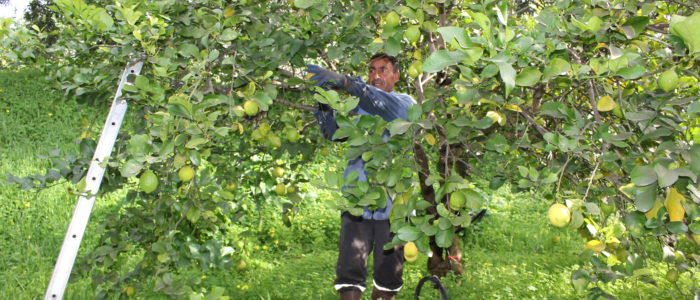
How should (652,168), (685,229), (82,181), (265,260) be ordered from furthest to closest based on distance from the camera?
(265,260) < (82,181) < (685,229) < (652,168)

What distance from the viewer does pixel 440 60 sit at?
1.04 meters

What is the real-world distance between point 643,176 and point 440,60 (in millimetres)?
536

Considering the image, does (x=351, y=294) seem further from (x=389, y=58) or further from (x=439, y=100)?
(x=439, y=100)

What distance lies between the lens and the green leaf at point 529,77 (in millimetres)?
1163

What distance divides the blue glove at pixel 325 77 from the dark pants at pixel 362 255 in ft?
3.15

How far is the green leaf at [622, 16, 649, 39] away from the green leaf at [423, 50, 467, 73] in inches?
25.2

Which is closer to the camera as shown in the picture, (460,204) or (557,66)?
(557,66)

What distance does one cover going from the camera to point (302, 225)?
607cm

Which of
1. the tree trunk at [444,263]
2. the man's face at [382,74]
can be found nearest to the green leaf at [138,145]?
the man's face at [382,74]

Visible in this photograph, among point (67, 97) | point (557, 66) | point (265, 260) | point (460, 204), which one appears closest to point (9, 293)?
point (265, 260)

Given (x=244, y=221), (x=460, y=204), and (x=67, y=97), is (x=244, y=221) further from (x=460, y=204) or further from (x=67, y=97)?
(x=460, y=204)

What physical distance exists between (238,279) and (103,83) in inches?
109

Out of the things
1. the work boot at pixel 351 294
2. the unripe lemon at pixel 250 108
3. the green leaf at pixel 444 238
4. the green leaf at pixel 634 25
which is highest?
the green leaf at pixel 634 25

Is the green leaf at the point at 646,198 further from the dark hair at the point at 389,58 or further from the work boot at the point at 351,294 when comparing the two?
the work boot at the point at 351,294
